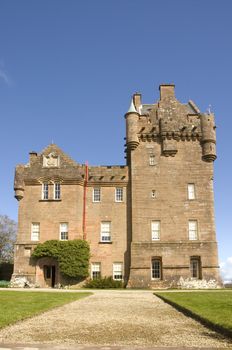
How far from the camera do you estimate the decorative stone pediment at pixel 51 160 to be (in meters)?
39.2

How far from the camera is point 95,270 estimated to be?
3744 centimetres

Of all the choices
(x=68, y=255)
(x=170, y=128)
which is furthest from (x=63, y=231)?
(x=170, y=128)

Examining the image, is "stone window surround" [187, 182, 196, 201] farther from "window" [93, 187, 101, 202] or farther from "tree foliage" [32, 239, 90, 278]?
"tree foliage" [32, 239, 90, 278]

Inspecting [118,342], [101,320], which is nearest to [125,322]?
[101,320]

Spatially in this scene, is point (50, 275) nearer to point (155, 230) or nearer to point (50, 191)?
point (50, 191)

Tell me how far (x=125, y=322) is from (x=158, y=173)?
90.4 ft

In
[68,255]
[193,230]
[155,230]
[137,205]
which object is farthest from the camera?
[137,205]

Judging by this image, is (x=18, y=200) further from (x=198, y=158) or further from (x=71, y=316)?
(x=71, y=316)

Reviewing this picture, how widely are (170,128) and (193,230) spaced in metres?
9.83

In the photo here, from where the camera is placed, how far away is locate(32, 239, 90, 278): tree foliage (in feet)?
119

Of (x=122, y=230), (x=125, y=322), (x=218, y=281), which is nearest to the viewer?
(x=125, y=322)

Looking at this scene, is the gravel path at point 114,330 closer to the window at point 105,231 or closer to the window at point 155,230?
the window at point 155,230

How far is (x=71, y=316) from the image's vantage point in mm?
12789

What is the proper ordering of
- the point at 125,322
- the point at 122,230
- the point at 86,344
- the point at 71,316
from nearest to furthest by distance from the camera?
the point at 86,344, the point at 125,322, the point at 71,316, the point at 122,230
